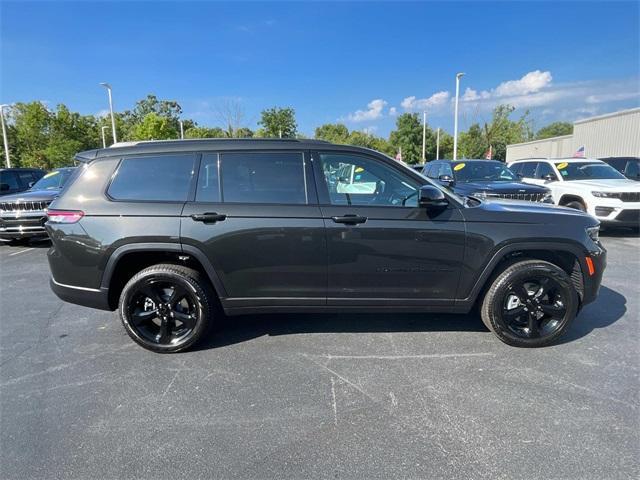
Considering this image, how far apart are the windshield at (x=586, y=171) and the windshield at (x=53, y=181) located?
41.0 ft

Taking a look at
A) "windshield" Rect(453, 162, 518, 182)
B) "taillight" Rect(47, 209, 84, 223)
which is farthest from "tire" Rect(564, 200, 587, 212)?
"taillight" Rect(47, 209, 84, 223)

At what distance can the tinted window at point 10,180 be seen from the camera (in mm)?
10070

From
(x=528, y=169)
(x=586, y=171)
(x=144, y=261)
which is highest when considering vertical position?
(x=528, y=169)

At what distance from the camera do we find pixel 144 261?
11.7 feet

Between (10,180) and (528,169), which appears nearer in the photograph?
(10,180)

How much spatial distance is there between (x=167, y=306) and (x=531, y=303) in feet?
11.0

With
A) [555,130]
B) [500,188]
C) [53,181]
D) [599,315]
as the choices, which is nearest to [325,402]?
[599,315]

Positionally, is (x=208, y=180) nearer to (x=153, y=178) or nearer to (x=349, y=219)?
(x=153, y=178)

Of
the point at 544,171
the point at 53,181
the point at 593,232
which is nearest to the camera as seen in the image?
the point at 593,232

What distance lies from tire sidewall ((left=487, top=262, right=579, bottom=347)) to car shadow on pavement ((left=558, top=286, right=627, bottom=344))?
260 mm

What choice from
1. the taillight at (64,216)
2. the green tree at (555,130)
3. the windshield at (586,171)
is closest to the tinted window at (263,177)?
the taillight at (64,216)

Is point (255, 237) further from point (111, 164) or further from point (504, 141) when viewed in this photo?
point (504, 141)

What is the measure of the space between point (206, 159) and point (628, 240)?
9206mm

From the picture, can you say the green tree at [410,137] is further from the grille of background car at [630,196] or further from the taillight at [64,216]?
the taillight at [64,216]
